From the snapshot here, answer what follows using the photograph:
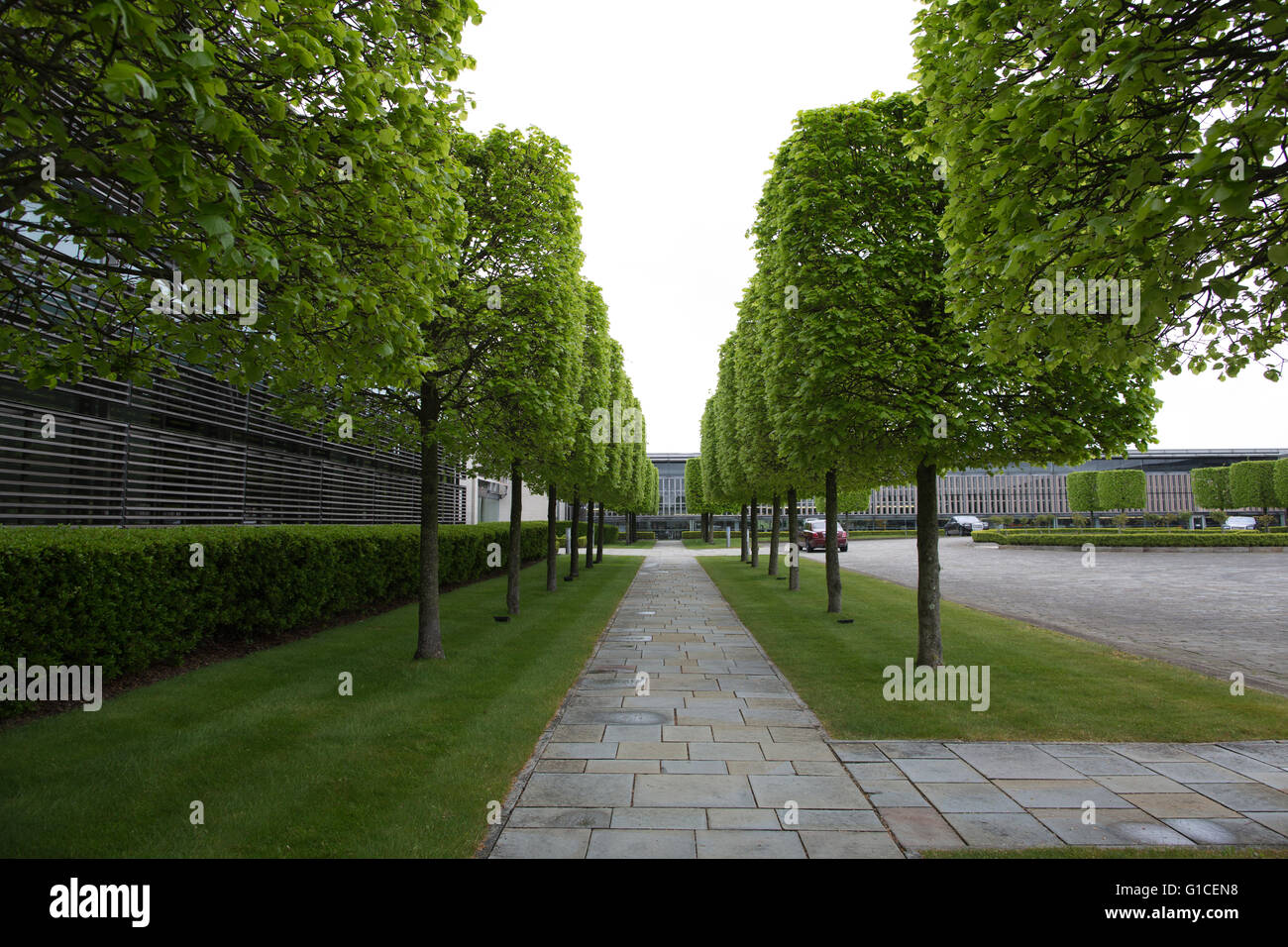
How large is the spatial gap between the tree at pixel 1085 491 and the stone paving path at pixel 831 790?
63846 millimetres

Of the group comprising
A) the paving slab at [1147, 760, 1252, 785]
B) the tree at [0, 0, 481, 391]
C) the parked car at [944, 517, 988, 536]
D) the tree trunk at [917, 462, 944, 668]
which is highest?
the tree at [0, 0, 481, 391]

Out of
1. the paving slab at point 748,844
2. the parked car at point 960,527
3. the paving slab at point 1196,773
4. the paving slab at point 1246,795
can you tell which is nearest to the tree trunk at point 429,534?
the paving slab at point 748,844

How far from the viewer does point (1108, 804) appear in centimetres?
486

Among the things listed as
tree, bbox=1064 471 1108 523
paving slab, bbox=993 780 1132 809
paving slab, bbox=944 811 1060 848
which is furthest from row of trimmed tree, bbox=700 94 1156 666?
tree, bbox=1064 471 1108 523

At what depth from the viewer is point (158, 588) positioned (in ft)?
26.3

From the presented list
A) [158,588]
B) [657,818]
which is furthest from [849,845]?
[158,588]

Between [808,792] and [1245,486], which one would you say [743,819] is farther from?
[1245,486]

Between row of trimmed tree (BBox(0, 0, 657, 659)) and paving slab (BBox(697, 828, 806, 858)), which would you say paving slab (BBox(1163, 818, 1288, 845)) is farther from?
row of trimmed tree (BBox(0, 0, 657, 659))

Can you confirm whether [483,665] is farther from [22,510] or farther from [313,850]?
[22,510]

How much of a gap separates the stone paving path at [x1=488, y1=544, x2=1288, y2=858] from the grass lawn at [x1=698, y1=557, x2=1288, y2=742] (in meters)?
0.37

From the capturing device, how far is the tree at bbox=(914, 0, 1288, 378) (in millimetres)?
3693

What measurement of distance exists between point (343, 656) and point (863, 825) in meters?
7.93

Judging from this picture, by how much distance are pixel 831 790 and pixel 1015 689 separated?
4.30m

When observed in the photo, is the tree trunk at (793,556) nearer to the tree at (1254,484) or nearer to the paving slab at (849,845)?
the paving slab at (849,845)
